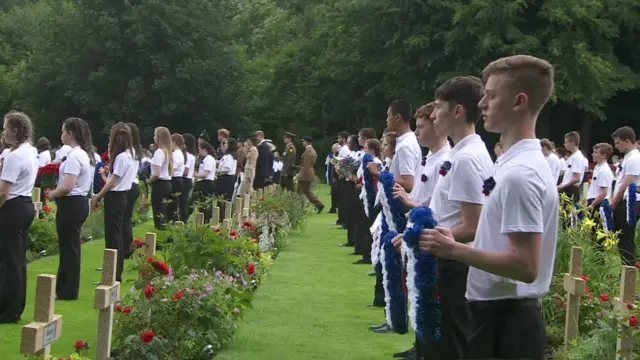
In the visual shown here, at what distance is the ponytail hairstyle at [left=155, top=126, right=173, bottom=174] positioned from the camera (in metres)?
18.0

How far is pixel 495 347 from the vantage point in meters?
4.44

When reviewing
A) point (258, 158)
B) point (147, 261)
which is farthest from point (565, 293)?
point (258, 158)

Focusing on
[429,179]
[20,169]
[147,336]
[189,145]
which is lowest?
[147,336]

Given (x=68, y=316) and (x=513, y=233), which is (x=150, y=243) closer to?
(x=68, y=316)

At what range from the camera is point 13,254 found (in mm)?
10148

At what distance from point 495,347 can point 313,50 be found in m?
53.6

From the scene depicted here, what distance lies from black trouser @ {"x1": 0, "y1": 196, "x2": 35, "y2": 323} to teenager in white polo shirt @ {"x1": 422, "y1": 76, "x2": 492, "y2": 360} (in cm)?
568

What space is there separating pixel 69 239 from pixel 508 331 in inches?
319

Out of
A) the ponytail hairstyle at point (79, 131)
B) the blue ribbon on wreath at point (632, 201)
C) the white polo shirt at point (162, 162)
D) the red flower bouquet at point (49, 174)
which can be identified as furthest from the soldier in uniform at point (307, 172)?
the ponytail hairstyle at point (79, 131)

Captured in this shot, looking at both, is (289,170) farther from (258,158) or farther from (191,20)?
(191,20)

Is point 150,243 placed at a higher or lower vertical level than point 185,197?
lower

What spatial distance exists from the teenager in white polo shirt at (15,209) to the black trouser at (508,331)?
21.6 feet

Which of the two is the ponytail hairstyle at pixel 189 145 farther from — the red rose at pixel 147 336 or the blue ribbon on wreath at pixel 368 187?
the red rose at pixel 147 336

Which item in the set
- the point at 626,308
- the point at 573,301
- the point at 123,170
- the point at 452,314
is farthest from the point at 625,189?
the point at 452,314
